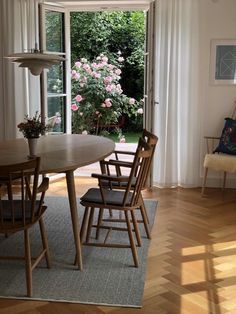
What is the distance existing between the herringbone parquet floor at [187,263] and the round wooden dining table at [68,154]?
1.85 ft

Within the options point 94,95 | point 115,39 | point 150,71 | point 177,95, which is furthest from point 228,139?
point 115,39

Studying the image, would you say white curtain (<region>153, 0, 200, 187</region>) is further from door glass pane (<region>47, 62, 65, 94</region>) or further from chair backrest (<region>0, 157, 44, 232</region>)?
chair backrest (<region>0, 157, 44, 232</region>)

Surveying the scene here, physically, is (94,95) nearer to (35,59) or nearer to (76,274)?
(35,59)

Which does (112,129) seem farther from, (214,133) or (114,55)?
(214,133)

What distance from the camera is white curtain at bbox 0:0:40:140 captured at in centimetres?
526

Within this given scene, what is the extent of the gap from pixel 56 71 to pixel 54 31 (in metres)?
0.47

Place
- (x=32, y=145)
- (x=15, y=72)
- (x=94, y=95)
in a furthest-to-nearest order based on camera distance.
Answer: (x=94, y=95), (x=15, y=72), (x=32, y=145)

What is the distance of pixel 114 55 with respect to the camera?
922 centimetres

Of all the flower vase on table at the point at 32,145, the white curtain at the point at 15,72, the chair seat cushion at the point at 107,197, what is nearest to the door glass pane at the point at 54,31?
the white curtain at the point at 15,72

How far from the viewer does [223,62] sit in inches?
207

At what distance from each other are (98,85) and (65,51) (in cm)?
225

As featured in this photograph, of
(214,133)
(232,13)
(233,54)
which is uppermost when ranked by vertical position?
(232,13)

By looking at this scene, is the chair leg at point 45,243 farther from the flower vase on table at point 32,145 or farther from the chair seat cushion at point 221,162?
the chair seat cushion at point 221,162

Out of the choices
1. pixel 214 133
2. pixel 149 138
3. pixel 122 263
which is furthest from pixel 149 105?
pixel 122 263
